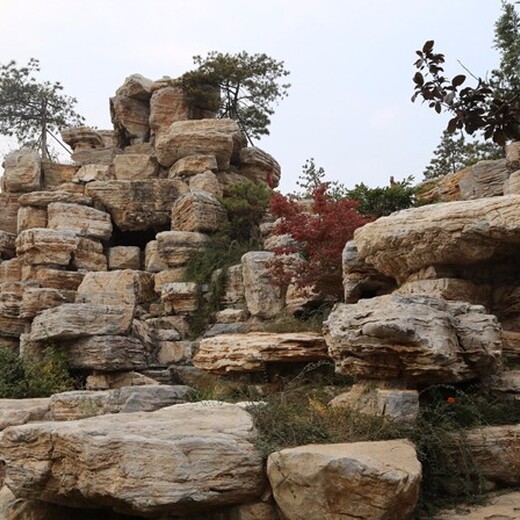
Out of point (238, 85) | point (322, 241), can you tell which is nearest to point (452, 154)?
point (238, 85)

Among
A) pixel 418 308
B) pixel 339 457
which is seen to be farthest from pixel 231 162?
pixel 339 457

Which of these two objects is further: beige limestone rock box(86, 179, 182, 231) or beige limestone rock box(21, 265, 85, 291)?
A: beige limestone rock box(86, 179, 182, 231)

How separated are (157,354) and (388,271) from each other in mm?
6670

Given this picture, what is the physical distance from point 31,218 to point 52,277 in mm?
3083

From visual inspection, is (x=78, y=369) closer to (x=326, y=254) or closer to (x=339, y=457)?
(x=326, y=254)

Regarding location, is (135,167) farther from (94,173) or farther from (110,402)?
(110,402)

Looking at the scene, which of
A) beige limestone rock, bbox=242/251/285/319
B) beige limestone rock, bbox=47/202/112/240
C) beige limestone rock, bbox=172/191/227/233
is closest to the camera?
beige limestone rock, bbox=242/251/285/319

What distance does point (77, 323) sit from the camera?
11.6m

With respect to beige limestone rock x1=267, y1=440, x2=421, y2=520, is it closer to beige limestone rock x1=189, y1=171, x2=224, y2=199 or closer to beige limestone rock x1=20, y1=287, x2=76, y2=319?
beige limestone rock x1=20, y1=287, x2=76, y2=319

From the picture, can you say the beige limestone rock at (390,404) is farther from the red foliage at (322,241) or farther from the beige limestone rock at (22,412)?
the beige limestone rock at (22,412)

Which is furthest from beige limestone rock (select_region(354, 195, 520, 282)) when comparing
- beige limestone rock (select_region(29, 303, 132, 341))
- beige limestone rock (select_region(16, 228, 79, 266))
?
beige limestone rock (select_region(16, 228, 79, 266))

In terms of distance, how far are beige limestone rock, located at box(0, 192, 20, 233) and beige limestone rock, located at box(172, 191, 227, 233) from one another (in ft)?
19.5

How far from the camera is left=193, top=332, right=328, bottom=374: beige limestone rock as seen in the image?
319 inches

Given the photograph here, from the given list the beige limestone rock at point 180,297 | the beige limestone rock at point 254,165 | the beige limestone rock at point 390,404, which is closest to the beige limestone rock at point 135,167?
the beige limestone rock at point 254,165
